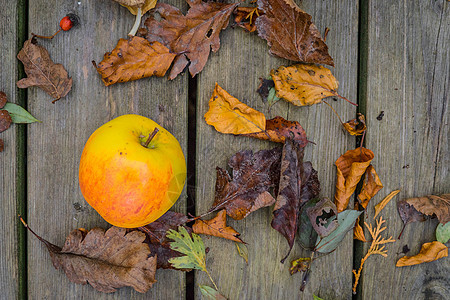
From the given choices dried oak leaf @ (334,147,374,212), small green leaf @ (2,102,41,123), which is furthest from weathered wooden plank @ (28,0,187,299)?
dried oak leaf @ (334,147,374,212)

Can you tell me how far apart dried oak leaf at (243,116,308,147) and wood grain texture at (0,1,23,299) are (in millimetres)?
1068

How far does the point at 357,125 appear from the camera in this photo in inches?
69.6

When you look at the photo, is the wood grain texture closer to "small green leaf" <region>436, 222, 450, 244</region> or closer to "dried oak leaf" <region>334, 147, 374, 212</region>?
"dried oak leaf" <region>334, 147, 374, 212</region>

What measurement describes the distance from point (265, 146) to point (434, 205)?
0.80 m

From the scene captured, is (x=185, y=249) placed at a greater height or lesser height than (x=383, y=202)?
lesser

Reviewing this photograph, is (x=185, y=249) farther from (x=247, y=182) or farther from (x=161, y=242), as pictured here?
(x=247, y=182)

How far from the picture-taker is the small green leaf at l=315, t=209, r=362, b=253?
1.69m

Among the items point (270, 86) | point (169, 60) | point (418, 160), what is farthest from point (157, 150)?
point (418, 160)

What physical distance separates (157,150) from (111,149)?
0.17 metres

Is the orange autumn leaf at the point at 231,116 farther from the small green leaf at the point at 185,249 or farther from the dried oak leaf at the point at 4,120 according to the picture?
the dried oak leaf at the point at 4,120

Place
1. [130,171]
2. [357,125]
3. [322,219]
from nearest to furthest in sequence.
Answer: [130,171]
[322,219]
[357,125]

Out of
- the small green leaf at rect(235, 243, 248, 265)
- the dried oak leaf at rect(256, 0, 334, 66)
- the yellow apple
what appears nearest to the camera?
the yellow apple

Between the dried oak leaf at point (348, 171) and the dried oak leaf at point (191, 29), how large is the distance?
76 centimetres

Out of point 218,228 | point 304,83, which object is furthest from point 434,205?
point 218,228
